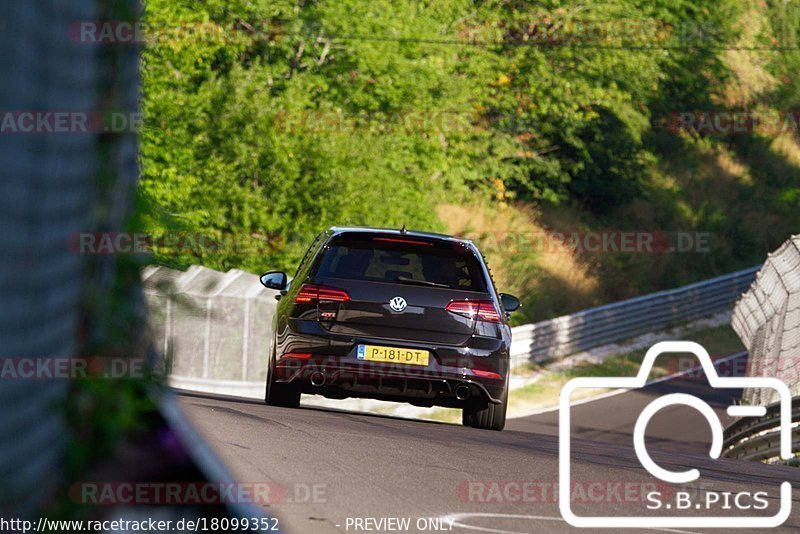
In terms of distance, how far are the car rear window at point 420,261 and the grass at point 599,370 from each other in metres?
12.4

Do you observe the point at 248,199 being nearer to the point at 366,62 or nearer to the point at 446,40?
the point at 366,62

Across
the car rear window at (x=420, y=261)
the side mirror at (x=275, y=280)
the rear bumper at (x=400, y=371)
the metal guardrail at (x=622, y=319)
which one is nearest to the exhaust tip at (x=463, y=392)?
the rear bumper at (x=400, y=371)

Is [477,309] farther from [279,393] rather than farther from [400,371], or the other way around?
[279,393]

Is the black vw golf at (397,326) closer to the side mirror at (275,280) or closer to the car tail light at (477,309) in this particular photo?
the car tail light at (477,309)

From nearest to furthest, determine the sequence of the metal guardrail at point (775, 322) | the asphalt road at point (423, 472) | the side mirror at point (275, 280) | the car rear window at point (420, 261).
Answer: the asphalt road at point (423, 472) → the car rear window at point (420, 261) → the side mirror at point (275, 280) → the metal guardrail at point (775, 322)

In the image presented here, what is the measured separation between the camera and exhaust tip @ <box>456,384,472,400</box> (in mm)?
11664

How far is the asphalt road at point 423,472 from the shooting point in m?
7.38

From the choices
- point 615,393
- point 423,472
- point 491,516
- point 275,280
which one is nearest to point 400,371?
point 275,280

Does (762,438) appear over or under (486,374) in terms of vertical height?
under

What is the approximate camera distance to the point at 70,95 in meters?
2.20

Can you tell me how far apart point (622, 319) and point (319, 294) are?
26284 mm

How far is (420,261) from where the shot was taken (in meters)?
11.9

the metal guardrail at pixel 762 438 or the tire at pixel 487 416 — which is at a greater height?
the tire at pixel 487 416

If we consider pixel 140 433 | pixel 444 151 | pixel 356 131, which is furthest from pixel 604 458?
pixel 444 151
